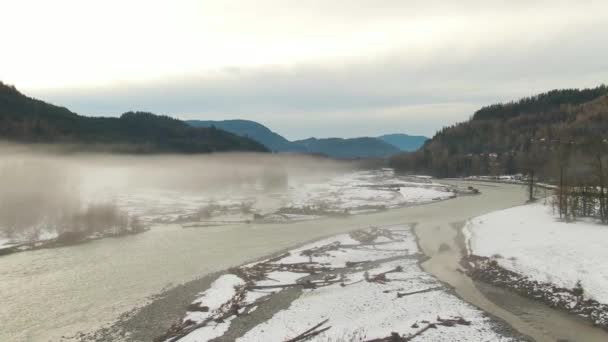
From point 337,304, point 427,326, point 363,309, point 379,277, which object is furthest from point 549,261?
point 337,304

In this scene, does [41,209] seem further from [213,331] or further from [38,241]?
[213,331]

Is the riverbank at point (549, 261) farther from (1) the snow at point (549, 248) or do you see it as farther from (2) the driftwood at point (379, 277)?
(2) the driftwood at point (379, 277)

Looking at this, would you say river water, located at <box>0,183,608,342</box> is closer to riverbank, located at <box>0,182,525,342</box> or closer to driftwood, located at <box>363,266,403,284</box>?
riverbank, located at <box>0,182,525,342</box>

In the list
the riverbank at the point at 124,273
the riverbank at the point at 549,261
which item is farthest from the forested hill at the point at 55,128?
the riverbank at the point at 549,261

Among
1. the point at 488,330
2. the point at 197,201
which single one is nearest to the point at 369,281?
the point at 488,330

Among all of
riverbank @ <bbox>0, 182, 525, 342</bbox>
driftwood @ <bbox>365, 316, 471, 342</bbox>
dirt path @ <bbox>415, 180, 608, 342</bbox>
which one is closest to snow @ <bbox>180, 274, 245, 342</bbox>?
riverbank @ <bbox>0, 182, 525, 342</bbox>

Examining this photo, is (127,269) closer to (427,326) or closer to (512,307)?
(427,326)

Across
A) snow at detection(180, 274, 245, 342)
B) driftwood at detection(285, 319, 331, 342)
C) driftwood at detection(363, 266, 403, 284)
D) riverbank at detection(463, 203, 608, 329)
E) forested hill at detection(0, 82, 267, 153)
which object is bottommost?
driftwood at detection(285, 319, 331, 342)
